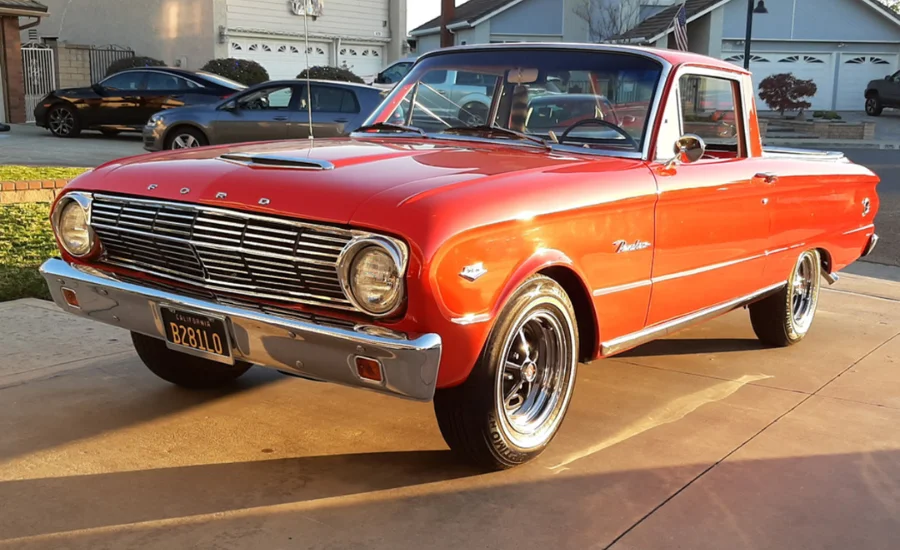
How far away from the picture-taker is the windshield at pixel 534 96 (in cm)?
475

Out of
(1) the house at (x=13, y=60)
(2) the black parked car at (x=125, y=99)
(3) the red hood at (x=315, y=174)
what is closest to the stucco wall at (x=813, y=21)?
(2) the black parked car at (x=125, y=99)

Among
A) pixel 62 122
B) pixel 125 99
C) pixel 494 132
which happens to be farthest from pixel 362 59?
pixel 494 132

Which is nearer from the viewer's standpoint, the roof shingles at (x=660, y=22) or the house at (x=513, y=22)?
the roof shingles at (x=660, y=22)

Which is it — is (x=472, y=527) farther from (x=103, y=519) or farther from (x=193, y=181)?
(x=193, y=181)

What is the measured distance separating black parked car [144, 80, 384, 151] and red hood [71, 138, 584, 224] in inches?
398

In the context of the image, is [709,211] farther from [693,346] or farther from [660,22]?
[660,22]

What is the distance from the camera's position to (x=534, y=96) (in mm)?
4988

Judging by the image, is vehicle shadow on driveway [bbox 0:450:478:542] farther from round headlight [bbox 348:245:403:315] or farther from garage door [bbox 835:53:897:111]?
garage door [bbox 835:53:897:111]

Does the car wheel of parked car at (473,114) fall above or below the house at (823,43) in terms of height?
below

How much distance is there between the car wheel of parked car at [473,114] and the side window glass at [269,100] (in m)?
10.2

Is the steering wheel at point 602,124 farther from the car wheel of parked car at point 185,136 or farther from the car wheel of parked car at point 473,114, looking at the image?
the car wheel of parked car at point 185,136

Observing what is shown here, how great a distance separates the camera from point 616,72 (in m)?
4.80

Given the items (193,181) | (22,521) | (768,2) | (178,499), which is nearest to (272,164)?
(193,181)

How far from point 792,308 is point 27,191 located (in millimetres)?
7231
